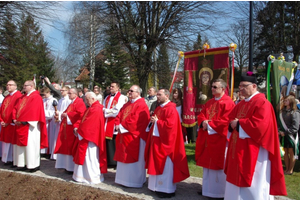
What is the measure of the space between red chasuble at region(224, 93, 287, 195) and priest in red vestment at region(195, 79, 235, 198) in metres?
0.64

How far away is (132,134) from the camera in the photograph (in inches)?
207

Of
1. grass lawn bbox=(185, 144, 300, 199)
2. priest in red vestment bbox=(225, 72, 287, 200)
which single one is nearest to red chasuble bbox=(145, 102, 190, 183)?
priest in red vestment bbox=(225, 72, 287, 200)

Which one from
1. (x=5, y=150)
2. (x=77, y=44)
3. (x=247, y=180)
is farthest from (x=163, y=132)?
(x=77, y=44)

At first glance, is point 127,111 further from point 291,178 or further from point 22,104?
point 291,178

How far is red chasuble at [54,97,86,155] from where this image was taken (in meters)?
6.06

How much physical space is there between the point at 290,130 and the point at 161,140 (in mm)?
3611

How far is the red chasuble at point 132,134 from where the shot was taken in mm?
Answer: 5215

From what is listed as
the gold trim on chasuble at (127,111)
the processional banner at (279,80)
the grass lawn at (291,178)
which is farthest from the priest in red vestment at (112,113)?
the processional banner at (279,80)

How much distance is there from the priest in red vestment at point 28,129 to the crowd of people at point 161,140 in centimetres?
2

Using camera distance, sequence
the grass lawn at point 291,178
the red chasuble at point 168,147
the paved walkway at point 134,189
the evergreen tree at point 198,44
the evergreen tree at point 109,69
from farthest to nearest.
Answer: the evergreen tree at point 109,69 → the evergreen tree at point 198,44 → the grass lawn at point 291,178 → the paved walkway at point 134,189 → the red chasuble at point 168,147

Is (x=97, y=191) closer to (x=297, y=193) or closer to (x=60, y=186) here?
(x=60, y=186)

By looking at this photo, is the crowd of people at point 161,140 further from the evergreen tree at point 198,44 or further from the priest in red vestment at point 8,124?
the evergreen tree at point 198,44

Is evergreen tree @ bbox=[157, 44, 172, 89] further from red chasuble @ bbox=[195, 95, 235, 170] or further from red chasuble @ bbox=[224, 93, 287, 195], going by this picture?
red chasuble @ bbox=[224, 93, 287, 195]

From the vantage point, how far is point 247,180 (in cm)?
A: 375
